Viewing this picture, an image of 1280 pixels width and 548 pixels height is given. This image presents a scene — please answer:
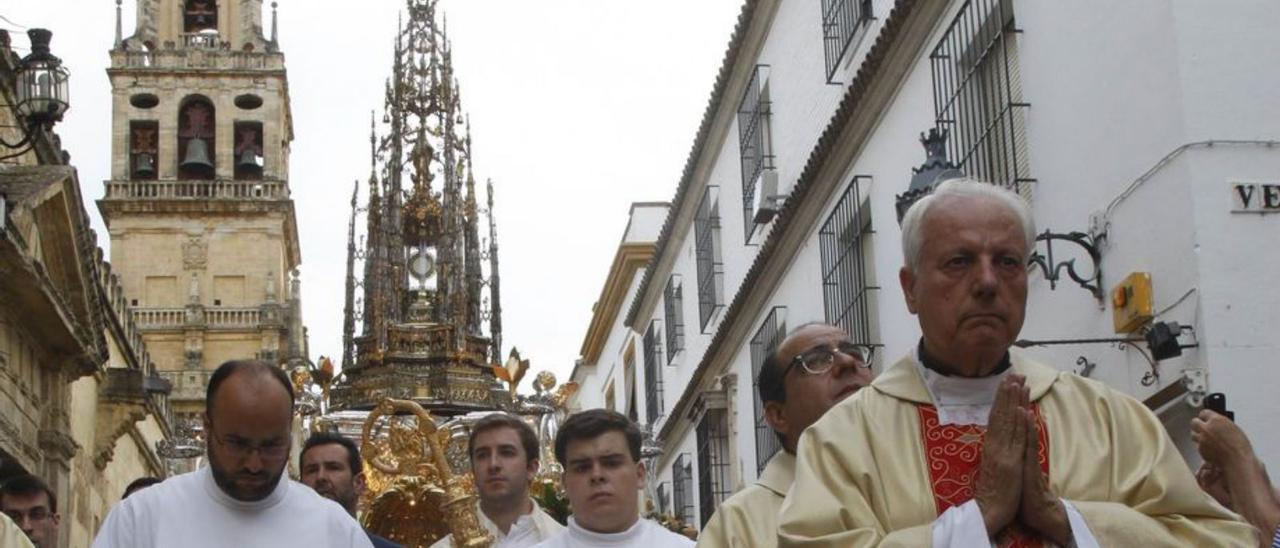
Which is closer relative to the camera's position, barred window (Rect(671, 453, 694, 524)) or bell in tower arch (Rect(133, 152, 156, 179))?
barred window (Rect(671, 453, 694, 524))

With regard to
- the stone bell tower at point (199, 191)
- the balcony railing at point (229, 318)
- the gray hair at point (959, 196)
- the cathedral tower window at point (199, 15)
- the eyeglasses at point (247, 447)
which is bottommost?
the eyeglasses at point (247, 447)

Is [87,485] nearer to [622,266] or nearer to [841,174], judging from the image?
[841,174]

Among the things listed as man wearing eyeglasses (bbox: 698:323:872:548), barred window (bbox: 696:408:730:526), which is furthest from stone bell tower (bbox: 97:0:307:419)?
man wearing eyeglasses (bbox: 698:323:872:548)

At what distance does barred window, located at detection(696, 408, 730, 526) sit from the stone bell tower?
3552 cm

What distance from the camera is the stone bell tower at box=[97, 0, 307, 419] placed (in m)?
62.0

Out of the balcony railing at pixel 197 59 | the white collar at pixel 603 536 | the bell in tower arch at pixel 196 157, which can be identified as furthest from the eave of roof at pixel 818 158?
the balcony railing at pixel 197 59

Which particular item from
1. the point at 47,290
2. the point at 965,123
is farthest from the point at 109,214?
the point at 965,123

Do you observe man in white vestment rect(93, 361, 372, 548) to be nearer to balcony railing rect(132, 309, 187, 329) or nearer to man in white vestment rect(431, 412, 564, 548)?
man in white vestment rect(431, 412, 564, 548)

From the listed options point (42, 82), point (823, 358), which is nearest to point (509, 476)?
point (823, 358)

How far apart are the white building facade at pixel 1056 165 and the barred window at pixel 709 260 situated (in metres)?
1.97

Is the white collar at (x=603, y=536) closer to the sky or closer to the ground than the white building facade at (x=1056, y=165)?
closer to the ground

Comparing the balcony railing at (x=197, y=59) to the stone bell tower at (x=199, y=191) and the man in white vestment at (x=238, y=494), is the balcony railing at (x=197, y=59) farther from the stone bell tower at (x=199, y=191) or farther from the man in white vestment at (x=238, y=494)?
the man in white vestment at (x=238, y=494)

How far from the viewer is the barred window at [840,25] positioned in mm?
18031

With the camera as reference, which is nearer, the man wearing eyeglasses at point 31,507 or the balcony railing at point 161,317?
the man wearing eyeglasses at point 31,507
